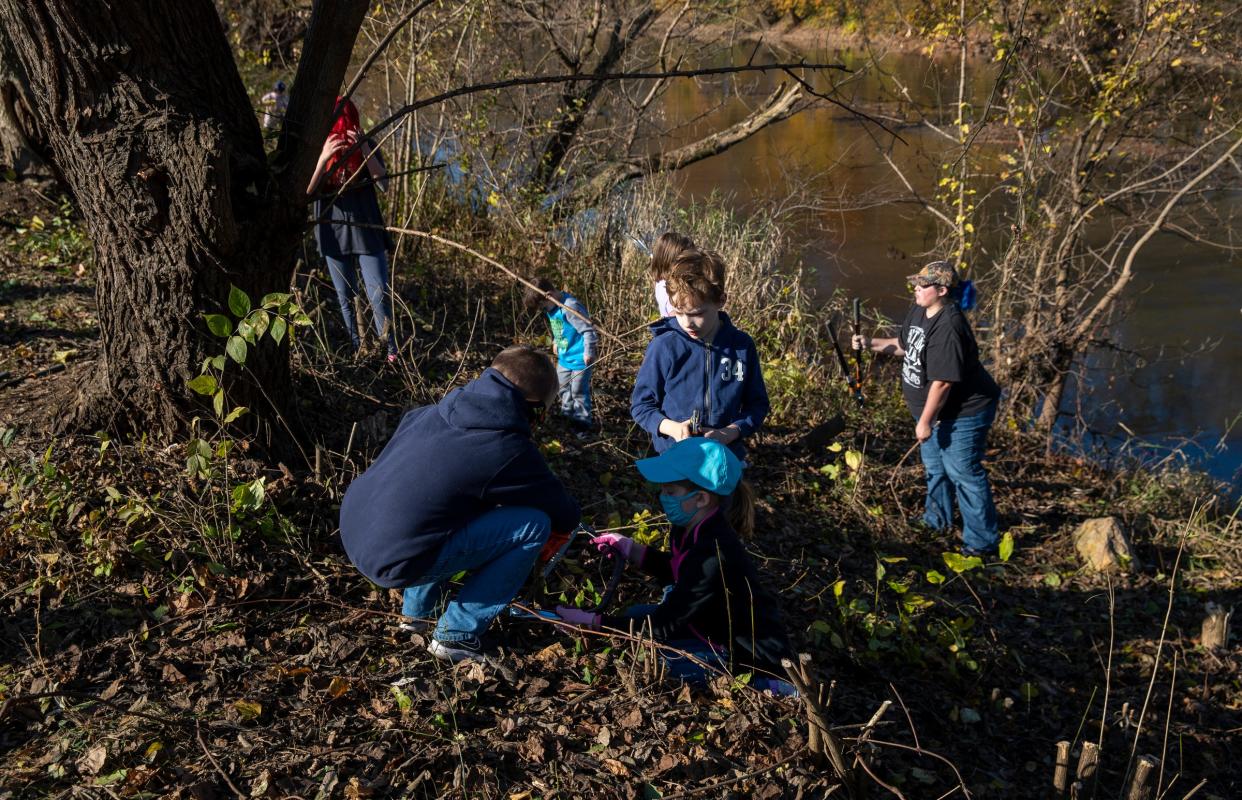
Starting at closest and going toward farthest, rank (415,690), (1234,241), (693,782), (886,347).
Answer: (693,782)
(415,690)
(886,347)
(1234,241)

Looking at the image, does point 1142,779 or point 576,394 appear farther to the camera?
point 576,394

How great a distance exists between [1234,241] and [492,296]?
34.8ft

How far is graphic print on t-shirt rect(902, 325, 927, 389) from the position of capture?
5.35m

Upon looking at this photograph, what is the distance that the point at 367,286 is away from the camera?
19.0 feet

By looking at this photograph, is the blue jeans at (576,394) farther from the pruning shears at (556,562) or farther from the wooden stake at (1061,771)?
the wooden stake at (1061,771)

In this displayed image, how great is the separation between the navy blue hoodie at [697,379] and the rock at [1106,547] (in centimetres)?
305

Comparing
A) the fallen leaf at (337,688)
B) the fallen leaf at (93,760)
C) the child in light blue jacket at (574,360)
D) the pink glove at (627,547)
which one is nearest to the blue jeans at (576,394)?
the child in light blue jacket at (574,360)

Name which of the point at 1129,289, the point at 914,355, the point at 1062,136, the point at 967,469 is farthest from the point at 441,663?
the point at 1129,289

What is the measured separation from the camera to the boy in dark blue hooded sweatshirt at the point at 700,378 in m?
4.06

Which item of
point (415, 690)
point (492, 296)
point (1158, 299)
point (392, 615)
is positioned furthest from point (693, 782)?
point (1158, 299)

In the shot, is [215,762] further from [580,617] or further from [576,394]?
[576,394]

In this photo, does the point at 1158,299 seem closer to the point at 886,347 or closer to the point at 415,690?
the point at 886,347

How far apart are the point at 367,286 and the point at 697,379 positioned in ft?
8.75

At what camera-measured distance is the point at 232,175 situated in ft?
11.8
